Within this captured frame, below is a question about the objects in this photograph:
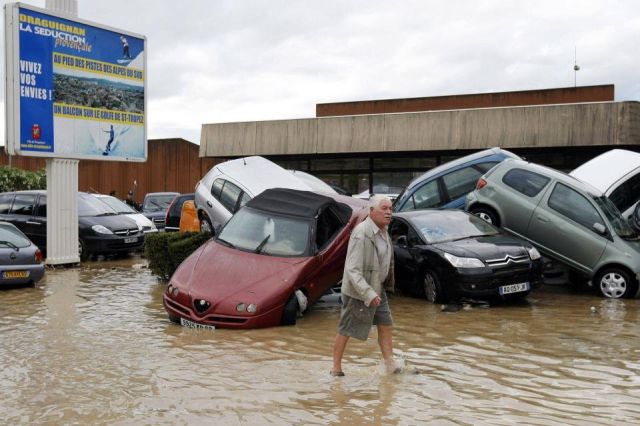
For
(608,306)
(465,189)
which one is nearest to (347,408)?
(608,306)

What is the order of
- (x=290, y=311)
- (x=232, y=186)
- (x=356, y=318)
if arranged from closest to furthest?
(x=356, y=318), (x=290, y=311), (x=232, y=186)

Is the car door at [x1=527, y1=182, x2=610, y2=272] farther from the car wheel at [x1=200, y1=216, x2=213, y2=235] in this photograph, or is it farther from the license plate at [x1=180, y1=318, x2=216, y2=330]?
the car wheel at [x1=200, y1=216, x2=213, y2=235]

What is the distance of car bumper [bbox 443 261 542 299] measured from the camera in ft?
35.8

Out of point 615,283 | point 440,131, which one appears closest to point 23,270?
point 615,283

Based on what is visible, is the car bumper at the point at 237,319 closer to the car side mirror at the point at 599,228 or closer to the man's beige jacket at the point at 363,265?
the man's beige jacket at the point at 363,265

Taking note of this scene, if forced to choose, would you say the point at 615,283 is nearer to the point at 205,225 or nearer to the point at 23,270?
the point at 205,225

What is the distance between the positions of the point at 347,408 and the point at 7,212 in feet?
49.6

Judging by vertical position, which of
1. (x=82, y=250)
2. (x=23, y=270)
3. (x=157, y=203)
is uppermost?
(x=157, y=203)

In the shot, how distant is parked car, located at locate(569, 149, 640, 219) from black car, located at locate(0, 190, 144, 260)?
10526 millimetres

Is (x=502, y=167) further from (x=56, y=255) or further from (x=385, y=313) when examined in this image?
(x=56, y=255)

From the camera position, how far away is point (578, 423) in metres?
5.66

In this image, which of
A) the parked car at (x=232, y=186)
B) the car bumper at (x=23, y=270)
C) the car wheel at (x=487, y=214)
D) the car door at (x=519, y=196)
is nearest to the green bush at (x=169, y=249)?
the parked car at (x=232, y=186)

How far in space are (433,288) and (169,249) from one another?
5.15 meters

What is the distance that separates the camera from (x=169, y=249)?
13977 mm
